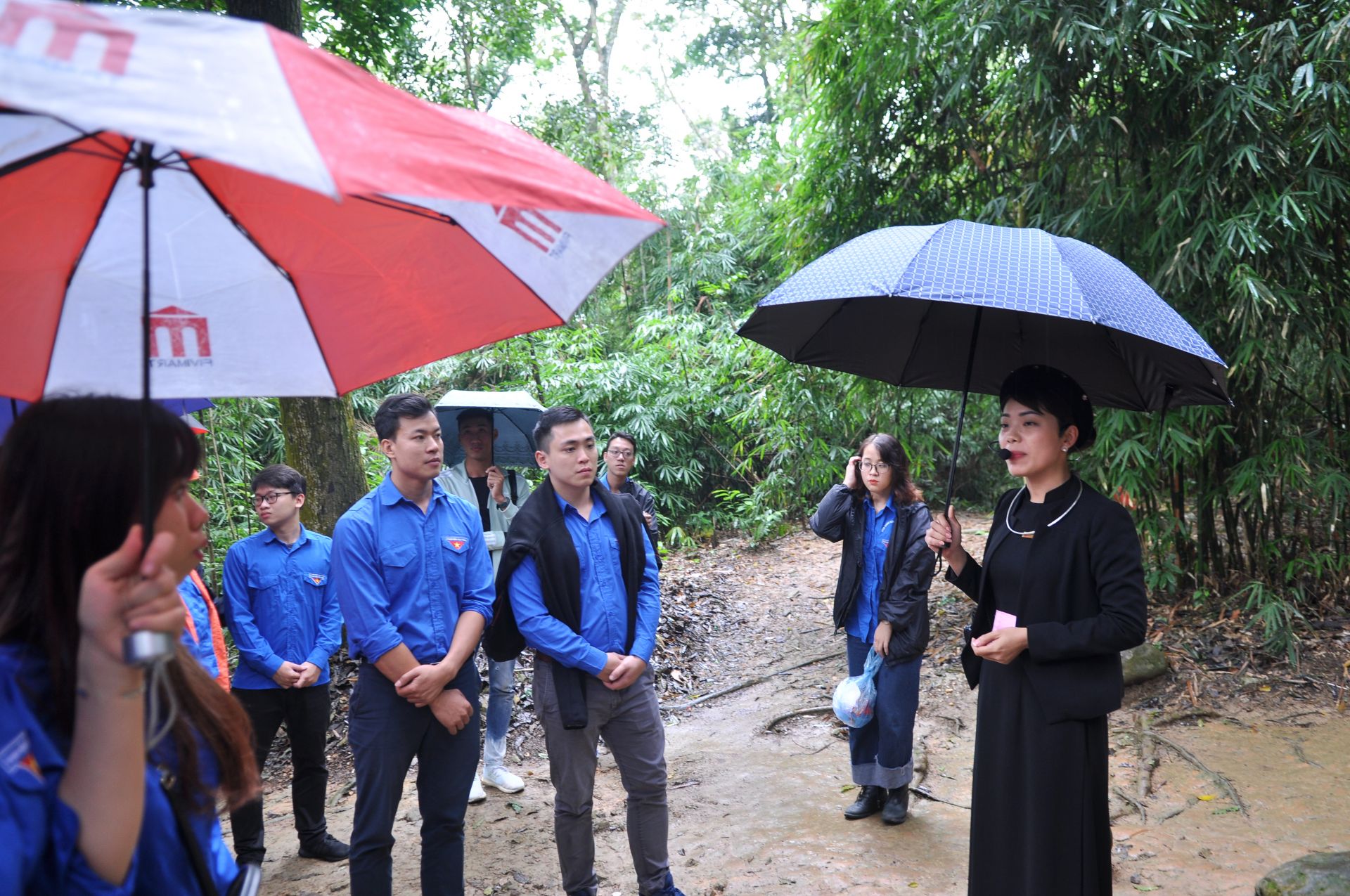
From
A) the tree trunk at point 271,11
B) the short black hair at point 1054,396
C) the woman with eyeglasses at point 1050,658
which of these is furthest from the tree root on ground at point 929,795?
the tree trunk at point 271,11

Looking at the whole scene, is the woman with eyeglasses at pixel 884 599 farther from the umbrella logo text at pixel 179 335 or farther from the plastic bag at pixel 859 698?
the umbrella logo text at pixel 179 335

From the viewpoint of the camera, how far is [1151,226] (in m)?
5.33

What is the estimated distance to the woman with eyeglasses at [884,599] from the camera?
12.7ft

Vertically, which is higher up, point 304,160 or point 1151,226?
point 1151,226

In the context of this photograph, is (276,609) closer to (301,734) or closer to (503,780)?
(301,734)

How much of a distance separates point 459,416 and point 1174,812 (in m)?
3.64

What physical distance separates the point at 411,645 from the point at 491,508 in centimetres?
164

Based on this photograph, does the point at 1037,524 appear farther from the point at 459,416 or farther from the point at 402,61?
the point at 402,61

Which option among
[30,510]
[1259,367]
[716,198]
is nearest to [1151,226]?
[1259,367]

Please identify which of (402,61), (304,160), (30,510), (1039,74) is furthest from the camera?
(402,61)

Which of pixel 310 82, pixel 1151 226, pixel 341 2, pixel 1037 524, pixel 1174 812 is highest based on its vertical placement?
pixel 341 2

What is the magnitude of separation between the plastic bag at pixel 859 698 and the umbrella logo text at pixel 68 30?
11.2 feet

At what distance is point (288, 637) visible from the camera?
358 cm

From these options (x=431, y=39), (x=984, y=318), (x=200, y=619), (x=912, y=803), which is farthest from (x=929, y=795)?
(x=431, y=39)
